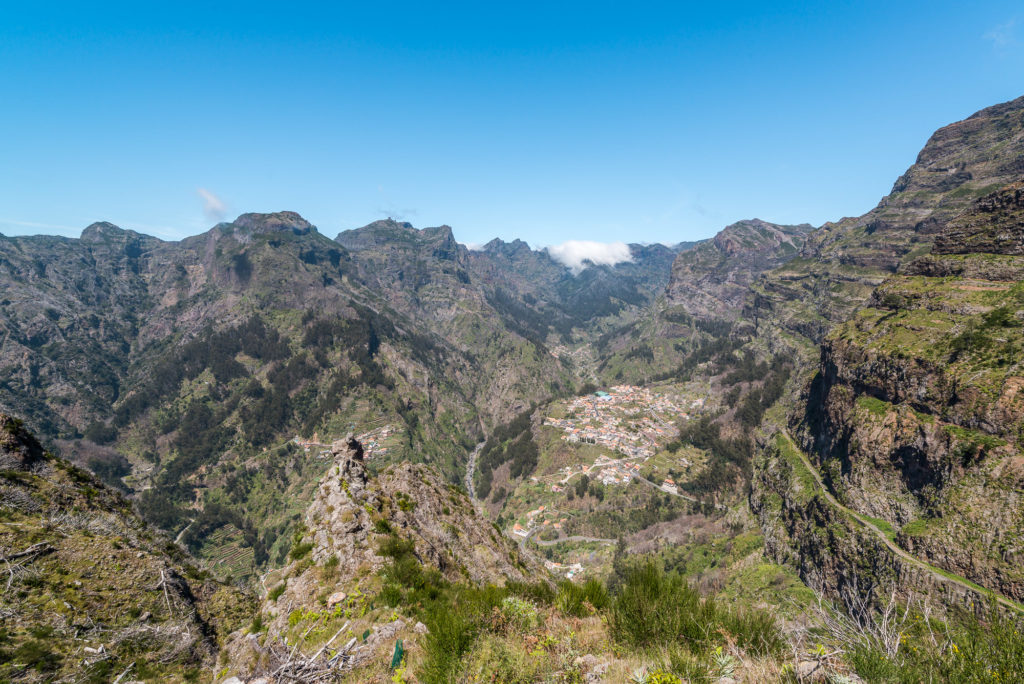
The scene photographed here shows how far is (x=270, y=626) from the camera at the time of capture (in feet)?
35.7

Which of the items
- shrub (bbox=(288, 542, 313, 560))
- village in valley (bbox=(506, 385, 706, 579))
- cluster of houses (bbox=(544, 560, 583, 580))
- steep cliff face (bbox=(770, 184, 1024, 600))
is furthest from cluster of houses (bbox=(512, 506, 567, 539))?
shrub (bbox=(288, 542, 313, 560))

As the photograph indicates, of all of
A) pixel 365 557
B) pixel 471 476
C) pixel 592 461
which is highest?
pixel 365 557

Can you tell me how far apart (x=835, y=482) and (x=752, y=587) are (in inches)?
960

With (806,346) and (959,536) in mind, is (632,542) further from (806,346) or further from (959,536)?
(806,346)

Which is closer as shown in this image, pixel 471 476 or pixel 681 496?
pixel 681 496

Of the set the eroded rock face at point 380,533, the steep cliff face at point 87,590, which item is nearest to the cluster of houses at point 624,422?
the eroded rock face at point 380,533

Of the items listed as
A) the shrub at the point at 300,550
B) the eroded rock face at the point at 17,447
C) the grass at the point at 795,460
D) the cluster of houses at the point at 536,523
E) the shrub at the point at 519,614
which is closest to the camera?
the shrub at the point at 519,614

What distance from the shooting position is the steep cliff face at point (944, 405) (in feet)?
129

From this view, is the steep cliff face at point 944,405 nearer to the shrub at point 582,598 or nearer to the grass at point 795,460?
the grass at point 795,460

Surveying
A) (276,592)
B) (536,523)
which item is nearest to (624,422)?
(536,523)

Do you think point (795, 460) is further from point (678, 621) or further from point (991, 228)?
point (678, 621)

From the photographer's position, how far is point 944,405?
161ft

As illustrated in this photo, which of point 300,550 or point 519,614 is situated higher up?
point 519,614

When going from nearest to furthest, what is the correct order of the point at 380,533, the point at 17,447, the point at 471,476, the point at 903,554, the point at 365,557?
the point at 17,447, the point at 365,557, the point at 380,533, the point at 903,554, the point at 471,476
